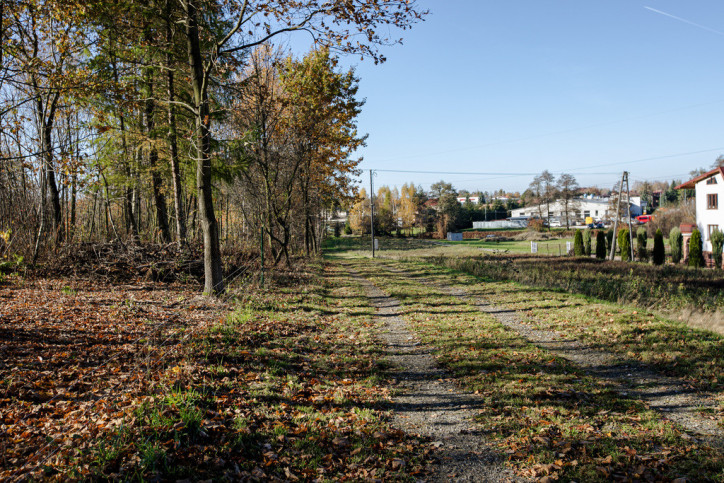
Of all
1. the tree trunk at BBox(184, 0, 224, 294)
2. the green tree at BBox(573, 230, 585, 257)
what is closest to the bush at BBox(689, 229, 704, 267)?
the green tree at BBox(573, 230, 585, 257)

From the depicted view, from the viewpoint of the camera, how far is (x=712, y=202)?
3531cm

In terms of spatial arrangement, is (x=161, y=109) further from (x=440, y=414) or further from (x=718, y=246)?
(x=718, y=246)

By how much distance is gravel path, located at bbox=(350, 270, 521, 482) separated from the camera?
12.3 feet

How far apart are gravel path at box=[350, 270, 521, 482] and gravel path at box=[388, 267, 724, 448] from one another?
2.09 metres

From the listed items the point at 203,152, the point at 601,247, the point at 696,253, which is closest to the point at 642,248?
the point at 601,247

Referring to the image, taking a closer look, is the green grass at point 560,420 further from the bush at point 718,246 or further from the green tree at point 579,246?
the green tree at point 579,246

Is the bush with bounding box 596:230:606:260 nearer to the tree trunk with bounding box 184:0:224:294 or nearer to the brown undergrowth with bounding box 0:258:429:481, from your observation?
the brown undergrowth with bounding box 0:258:429:481

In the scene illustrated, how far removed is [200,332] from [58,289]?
585 centimetres

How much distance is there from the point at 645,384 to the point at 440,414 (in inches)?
118

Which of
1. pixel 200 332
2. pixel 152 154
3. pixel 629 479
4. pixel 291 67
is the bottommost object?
pixel 629 479

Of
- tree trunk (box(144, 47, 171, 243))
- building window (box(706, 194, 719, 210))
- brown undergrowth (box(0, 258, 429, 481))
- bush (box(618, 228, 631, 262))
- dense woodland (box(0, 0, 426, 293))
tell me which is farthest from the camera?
building window (box(706, 194, 719, 210))

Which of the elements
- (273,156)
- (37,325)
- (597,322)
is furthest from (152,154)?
(597,322)

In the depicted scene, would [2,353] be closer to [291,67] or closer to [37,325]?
[37,325]

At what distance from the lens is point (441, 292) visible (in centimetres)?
1352
